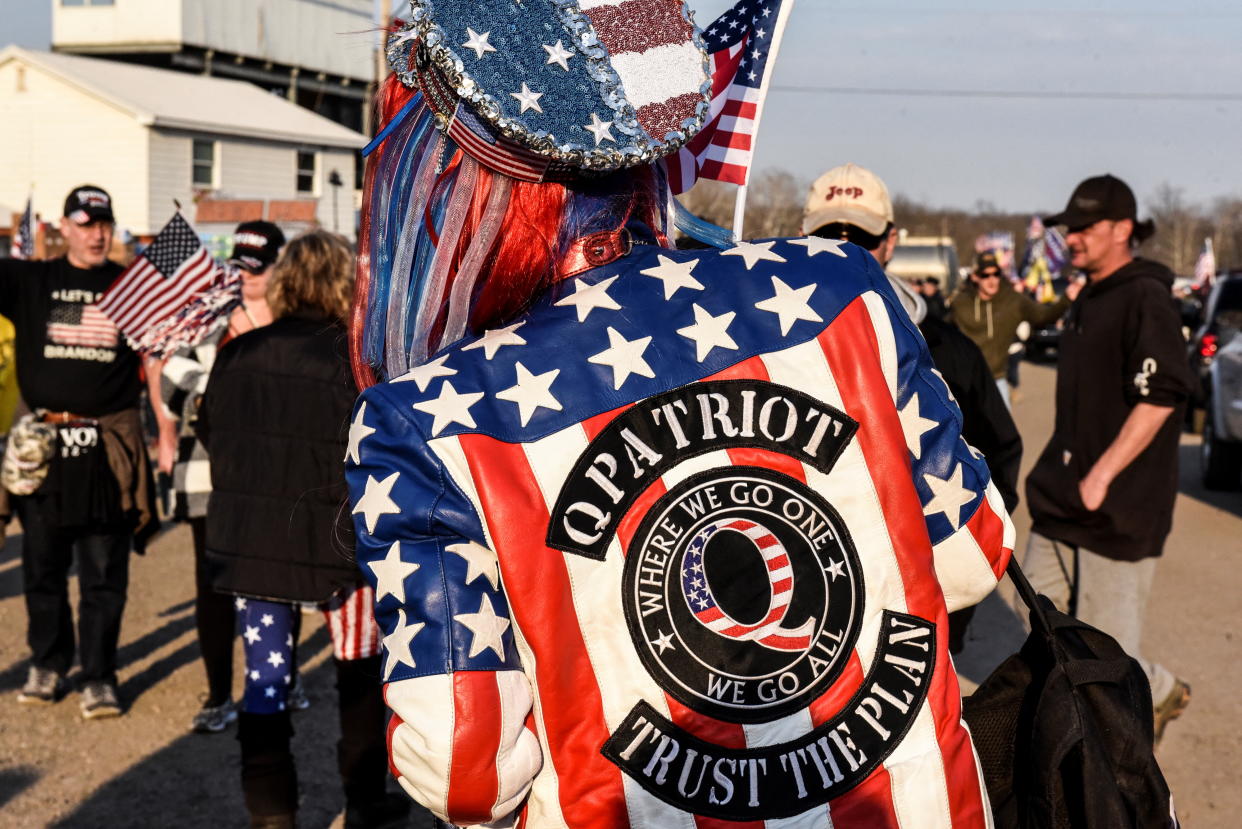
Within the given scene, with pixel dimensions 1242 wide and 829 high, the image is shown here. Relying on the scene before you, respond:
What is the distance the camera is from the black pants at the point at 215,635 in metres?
5.54

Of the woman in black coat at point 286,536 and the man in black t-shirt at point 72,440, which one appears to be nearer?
the woman in black coat at point 286,536

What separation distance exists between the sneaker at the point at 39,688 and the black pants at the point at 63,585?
0.03 metres

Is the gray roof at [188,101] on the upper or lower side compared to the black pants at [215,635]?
upper

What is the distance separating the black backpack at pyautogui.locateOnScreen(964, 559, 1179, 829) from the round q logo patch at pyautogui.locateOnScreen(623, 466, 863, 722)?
1.44 ft

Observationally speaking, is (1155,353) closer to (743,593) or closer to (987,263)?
(743,593)

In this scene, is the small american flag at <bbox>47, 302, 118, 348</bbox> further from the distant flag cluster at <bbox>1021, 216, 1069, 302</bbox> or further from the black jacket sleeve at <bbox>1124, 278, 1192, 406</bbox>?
the distant flag cluster at <bbox>1021, 216, 1069, 302</bbox>

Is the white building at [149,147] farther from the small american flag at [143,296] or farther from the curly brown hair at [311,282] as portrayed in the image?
the curly brown hair at [311,282]

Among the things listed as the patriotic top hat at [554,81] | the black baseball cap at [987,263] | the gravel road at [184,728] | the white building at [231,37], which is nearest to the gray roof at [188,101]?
the white building at [231,37]

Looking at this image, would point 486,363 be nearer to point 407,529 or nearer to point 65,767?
point 407,529

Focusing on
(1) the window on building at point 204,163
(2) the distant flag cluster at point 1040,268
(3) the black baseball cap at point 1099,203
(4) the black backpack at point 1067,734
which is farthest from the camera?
(1) the window on building at point 204,163

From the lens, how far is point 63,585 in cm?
598

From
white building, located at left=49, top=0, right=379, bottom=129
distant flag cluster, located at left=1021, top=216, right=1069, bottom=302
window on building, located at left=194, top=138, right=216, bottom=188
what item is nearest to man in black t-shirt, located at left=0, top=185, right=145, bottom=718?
distant flag cluster, located at left=1021, top=216, right=1069, bottom=302

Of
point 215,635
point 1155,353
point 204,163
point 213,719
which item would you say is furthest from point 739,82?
point 204,163

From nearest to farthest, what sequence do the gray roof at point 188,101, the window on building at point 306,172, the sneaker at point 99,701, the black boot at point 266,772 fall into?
the black boot at point 266,772 → the sneaker at point 99,701 → the gray roof at point 188,101 → the window on building at point 306,172
